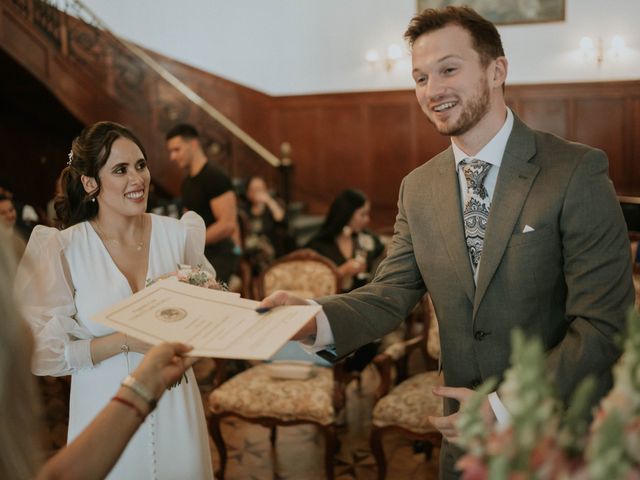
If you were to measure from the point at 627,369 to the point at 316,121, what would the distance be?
→ 11206 millimetres

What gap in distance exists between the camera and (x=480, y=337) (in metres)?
1.85

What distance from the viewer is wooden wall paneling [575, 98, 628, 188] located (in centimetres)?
1014

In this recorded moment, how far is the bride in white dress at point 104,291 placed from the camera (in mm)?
2328

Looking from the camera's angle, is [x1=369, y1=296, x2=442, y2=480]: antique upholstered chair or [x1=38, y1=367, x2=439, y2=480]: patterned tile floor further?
[x1=38, y1=367, x2=439, y2=480]: patterned tile floor

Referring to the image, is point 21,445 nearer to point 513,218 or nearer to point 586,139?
point 513,218

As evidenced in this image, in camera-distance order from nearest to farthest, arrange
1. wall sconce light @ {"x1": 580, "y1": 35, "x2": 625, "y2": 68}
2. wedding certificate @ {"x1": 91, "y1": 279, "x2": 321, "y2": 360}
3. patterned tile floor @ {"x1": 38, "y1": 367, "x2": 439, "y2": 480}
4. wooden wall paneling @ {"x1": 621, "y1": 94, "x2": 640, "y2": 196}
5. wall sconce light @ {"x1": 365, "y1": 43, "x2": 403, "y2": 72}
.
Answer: wedding certificate @ {"x1": 91, "y1": 279, "x2": 321, "y2": 360}, patterned tile floor @ {"x1": 38, "y1": 367, "x2": 439, "y2": 480}, wall sconce light @ {"x1": 580, "y1": 35, "x2": 625, "y2": 68}, wooden wall paneling @ {"x1": 621, "y1": 94, "x2": 640, "y2": 196}, wall sconce light @ {"x1": 365, "y1": 43, "x2": 403, "y2": 72}

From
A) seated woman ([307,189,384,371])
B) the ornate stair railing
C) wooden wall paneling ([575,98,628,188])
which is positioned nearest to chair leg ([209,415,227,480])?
seated woman ([307,189,384,371])

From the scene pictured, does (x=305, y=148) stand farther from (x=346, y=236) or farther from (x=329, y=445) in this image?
(x=329, y=445)

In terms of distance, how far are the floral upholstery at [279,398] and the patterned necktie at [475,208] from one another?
2105 mm

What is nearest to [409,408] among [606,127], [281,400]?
[281,400]

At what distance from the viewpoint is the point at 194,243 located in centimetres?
267

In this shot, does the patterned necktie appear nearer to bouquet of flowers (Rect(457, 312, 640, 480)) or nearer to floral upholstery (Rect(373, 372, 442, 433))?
bouquet of flowers (Rect(457, 312, 640, 480))

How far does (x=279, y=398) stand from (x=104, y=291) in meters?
1.71

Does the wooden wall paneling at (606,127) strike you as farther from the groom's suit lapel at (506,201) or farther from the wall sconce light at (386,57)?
the groom's suit lapel at (506,201)
